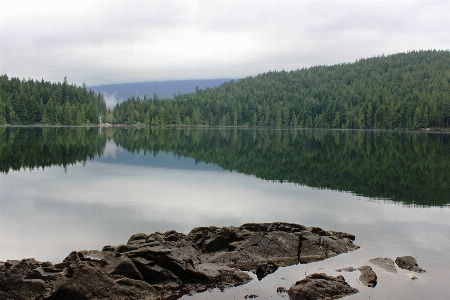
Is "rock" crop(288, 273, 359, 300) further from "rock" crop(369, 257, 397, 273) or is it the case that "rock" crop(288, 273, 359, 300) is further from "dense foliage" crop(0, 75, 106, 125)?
"dense foliage" crop(0, 75, 106, 125)

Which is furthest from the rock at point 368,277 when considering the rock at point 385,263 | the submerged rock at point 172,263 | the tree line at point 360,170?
the tree line at point 360,170

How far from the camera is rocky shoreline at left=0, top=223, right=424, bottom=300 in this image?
496 inches

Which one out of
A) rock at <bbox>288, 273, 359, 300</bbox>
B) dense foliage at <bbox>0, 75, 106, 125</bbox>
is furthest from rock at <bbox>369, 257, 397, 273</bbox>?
dense foliage at <bbox>0, 75, 106, 125</bbox>

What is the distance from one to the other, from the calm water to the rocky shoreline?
615mm

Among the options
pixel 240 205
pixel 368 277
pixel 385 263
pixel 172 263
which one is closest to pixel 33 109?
pixel 240 205

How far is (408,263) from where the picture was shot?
15750mm

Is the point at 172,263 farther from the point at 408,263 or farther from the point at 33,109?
the point at 33,109

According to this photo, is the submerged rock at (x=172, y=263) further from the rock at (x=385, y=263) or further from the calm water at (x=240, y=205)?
the rock at (x=385, y=263)

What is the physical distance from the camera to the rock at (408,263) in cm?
1536

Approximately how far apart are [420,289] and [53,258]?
38.1 ft

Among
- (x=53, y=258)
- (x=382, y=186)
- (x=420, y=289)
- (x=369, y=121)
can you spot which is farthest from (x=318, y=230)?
(x=369, y=121)

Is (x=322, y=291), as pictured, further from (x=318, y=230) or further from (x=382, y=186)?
(x=382, y=186)

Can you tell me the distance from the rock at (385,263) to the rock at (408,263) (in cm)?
25

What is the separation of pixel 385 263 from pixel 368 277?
A: 169cm
